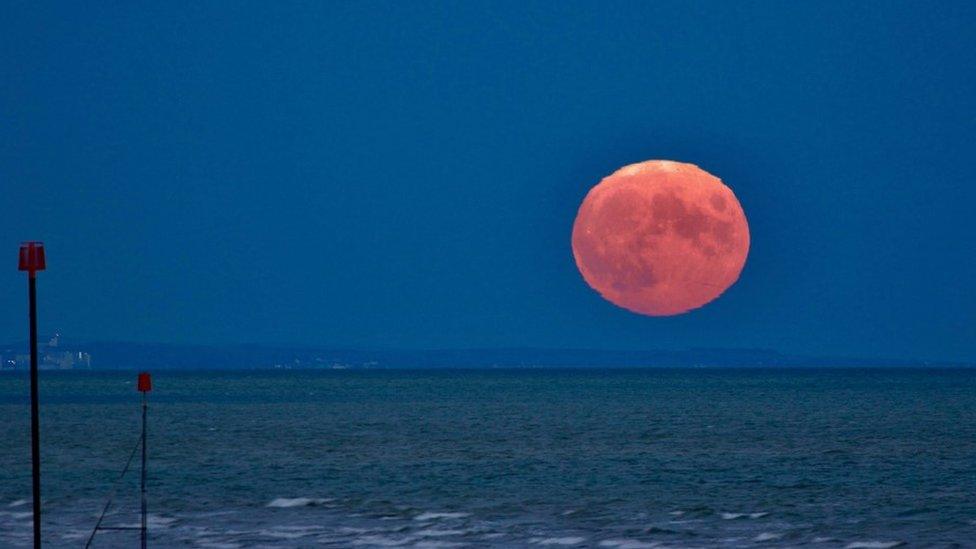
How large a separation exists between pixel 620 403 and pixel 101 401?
186ft

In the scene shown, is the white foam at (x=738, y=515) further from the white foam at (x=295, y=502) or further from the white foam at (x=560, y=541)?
the white foam at (x=295, y=502)

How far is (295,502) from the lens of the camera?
131ft

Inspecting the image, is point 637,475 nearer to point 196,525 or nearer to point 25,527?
point 196,525

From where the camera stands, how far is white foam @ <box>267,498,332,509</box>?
3906cm

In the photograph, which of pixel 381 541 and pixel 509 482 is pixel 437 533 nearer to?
pixel 381 541

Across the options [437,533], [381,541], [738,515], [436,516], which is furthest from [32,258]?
[738,515]

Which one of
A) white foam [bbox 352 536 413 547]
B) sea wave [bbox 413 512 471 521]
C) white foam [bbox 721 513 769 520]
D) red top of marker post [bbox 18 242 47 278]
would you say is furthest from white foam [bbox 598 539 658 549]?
red top of marker post [bbox 18 242 47 278]

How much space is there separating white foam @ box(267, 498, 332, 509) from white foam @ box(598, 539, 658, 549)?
35.4 ft

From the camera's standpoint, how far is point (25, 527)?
1321 inches

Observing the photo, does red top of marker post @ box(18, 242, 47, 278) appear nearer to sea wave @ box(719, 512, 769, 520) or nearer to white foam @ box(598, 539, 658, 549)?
white foam @ box(598, 539, 658, 549)

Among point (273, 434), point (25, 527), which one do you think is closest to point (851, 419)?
point (273, 434)

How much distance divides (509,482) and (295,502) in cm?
943

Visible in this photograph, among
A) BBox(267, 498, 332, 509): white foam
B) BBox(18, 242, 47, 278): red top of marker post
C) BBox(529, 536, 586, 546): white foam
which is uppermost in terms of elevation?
BBox(18, 242, 47, 278): red top of marker post

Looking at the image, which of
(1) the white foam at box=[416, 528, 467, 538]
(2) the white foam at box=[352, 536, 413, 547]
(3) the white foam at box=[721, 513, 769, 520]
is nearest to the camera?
(2) the white foam at box=[352, 536, 413, 547]
